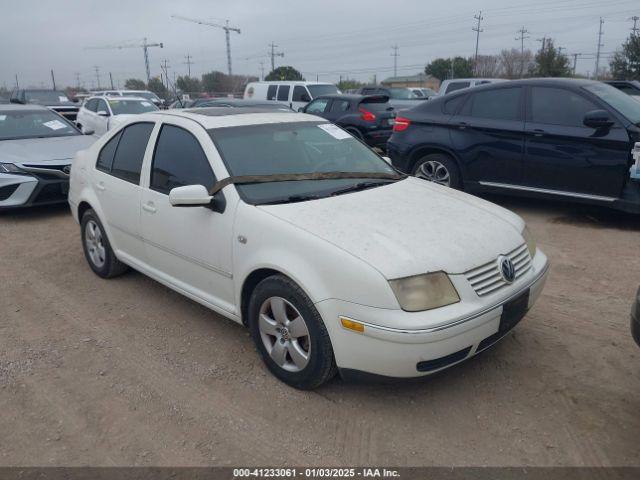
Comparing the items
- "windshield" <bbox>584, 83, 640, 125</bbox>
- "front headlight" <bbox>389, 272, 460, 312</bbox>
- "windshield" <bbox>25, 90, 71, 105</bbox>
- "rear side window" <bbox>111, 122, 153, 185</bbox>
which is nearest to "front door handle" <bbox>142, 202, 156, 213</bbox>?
"rear side window" <bbox>111, 122, 153, 185</bbox>

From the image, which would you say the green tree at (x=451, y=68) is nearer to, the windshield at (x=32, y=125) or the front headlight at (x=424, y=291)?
the windshield at (x=32, y=125)

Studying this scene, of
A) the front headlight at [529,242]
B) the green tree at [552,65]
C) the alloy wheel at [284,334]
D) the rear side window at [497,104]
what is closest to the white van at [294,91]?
the rear side window at [497,104]

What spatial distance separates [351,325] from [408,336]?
0.96ft

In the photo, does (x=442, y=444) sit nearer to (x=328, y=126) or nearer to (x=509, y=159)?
(x=328, y=126)

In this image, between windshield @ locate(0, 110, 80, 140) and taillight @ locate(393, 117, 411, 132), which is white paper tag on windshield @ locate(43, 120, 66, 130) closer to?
windshield @ locate(0, 110, 80, 140)

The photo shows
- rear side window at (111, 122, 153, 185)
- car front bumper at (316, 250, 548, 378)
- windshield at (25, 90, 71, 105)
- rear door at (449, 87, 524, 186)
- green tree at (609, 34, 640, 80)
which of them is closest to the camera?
car front bumper at (316, 250, 548, 378)

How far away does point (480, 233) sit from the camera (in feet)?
10.5

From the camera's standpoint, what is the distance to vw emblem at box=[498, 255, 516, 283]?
3.05 meters

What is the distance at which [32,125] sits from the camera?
27.7 feet

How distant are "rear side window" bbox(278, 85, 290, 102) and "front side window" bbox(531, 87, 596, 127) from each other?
1177 cm

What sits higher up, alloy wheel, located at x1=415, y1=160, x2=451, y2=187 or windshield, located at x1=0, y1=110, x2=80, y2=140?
windshield, located at x1=0, y1=110, x2=80, y2=140

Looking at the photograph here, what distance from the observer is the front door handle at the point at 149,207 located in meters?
4.00

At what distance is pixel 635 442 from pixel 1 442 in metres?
3.25

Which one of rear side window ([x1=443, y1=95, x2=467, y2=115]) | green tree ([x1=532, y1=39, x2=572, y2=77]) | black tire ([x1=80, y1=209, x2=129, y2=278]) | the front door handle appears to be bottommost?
black tire ([x1=80, y1=209, x2=129, y2=278])
